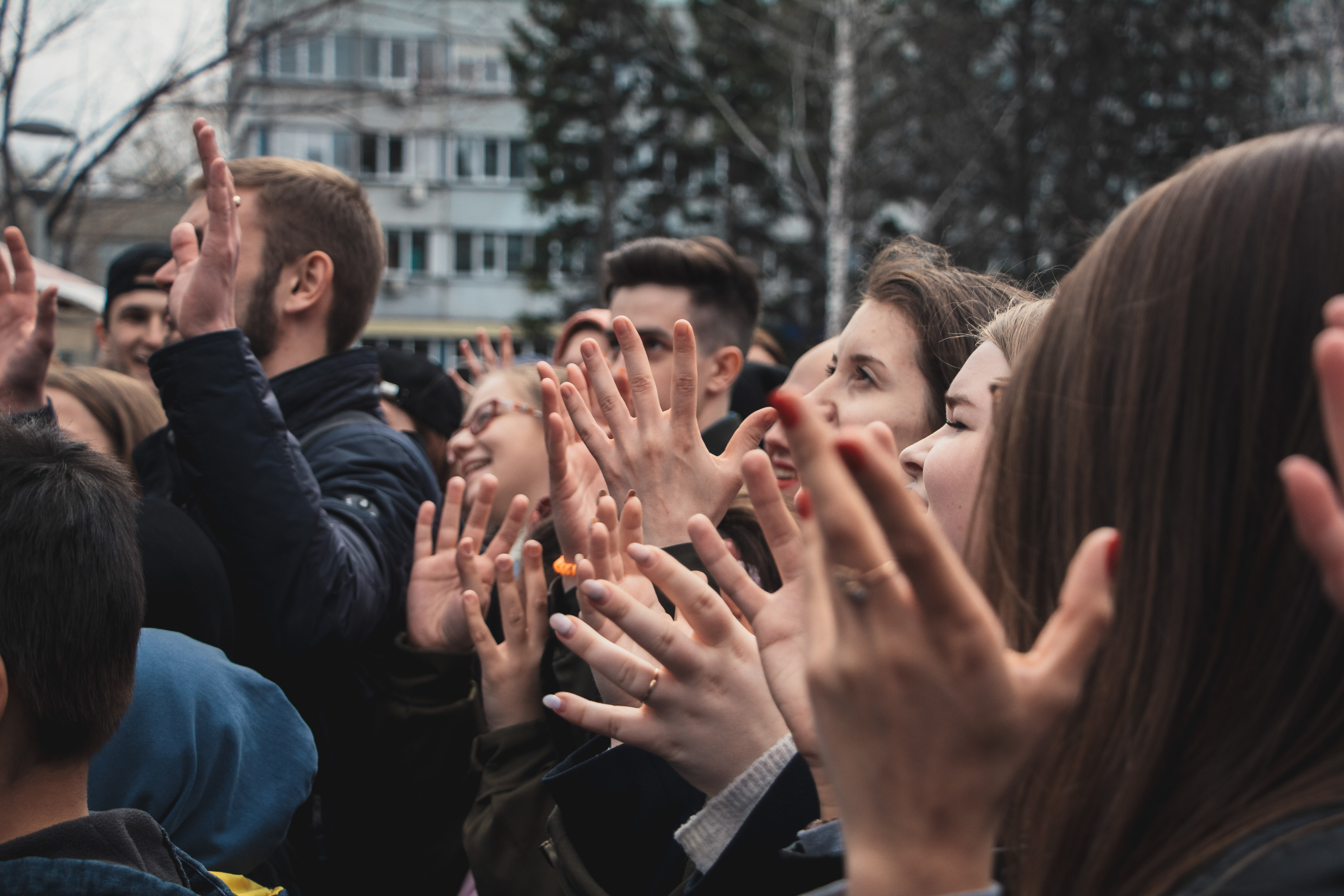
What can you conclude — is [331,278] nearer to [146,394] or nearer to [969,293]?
[146,394]

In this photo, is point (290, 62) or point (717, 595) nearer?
point (717, 595)

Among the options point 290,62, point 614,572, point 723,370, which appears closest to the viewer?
point 614,572

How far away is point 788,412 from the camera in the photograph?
2.81 feet

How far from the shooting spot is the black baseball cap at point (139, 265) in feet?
14.8

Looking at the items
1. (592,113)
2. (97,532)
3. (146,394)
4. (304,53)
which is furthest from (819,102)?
(97,532)

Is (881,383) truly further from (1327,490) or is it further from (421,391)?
(421,391)

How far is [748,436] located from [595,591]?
70 centimetres

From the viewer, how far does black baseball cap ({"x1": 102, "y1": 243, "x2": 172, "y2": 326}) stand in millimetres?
4500

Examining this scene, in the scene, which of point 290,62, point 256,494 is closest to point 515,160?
point 290,62

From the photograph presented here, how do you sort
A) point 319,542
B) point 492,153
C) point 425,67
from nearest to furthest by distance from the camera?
point 319,542
point 425,67
point 492,153

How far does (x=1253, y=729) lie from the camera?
0.95 metres

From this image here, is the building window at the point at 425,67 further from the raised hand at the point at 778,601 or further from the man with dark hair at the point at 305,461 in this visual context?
the raised hand at the point at 778,601

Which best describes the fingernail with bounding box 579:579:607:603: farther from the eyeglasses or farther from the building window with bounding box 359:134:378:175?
the building window with bounding box 359:134:378:175

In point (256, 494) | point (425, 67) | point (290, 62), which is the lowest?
point (256, 494)
